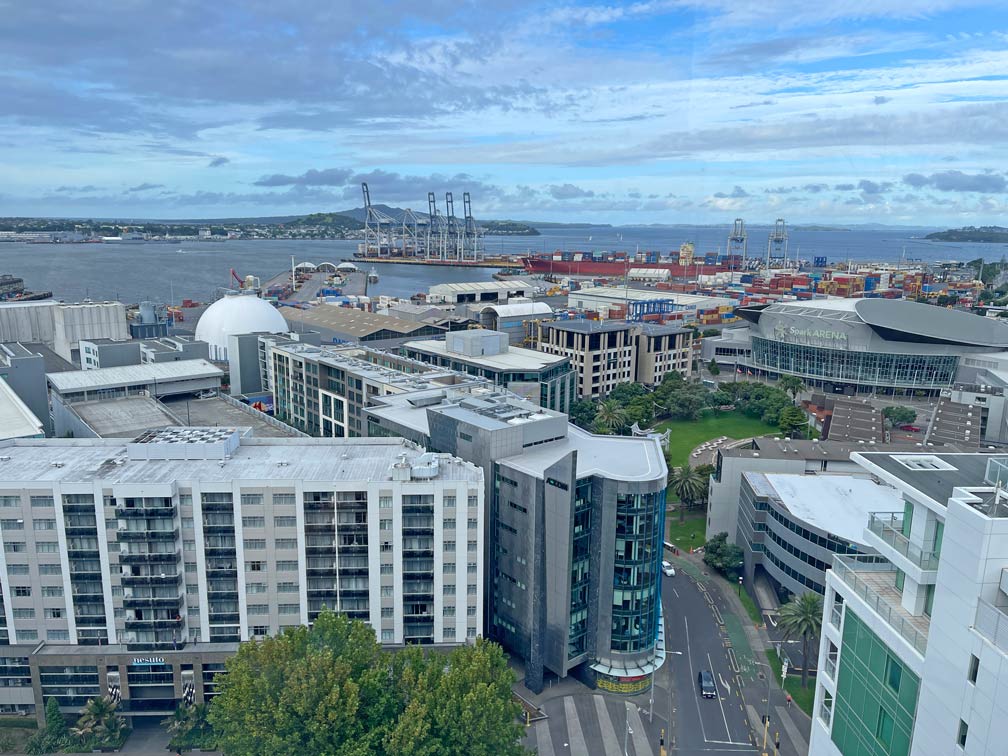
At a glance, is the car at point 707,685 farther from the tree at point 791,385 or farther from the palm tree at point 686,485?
the tree at point 791,385

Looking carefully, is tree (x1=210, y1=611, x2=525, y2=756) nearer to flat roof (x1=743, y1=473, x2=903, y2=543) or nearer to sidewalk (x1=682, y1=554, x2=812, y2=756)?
sidewalk (x1=682, y1=554, x2=812, y2=756)

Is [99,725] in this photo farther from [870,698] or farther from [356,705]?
[870,698]

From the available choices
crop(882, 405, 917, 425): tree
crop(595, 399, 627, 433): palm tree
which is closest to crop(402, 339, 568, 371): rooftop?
crop(595, 399, 627, 433): palm tree

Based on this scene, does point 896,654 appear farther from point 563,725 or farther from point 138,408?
point 138,408

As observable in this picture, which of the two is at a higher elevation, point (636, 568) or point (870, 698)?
point (870, 698)

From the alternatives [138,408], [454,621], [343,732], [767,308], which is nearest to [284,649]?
[343,732]

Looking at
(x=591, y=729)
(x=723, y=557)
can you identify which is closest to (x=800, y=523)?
(x=723, y=557)

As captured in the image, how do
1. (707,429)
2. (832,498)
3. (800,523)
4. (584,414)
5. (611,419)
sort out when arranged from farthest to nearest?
1. (707,429)
2. (584,414)
3. (611,419)
4. (832,498)
5. (800,523)
